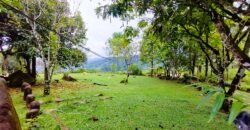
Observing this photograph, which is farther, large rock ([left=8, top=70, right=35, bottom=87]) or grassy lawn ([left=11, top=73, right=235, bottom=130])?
large rock ([left=8, top=70, right=35, bottom=87])

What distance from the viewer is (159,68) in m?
21.4

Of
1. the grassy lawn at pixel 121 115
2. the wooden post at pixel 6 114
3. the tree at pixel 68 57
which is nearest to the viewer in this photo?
the wooden post at pixel 6 114

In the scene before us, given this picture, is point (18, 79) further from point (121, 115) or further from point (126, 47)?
point (126, 47)

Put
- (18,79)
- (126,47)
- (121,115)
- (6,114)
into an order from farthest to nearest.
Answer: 1. (126,47)
2. (18,79)
3. (121,115)
4. (6,114)

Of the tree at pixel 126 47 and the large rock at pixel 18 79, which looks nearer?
the tree at pixel 126 47

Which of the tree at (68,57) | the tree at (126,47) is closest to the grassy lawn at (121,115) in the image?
the tree at (126,47)

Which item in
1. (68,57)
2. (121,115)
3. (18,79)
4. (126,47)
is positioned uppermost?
(126,47)

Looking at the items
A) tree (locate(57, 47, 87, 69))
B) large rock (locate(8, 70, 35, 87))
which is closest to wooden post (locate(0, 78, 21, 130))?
tree (locate(57, 47, 87, 69))

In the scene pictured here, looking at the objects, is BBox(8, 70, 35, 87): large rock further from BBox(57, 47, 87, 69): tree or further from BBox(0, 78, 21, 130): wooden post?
BBox(0, 78, 21, 130): wooden post

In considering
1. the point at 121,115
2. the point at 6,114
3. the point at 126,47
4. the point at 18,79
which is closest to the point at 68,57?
the point at 18,79

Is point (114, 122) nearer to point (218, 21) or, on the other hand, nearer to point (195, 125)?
point (195, 125)

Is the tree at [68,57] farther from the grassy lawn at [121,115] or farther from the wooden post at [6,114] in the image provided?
the wooden post at [6,114]

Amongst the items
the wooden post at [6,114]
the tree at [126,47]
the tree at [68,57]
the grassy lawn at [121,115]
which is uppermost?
the tree at [126,47]

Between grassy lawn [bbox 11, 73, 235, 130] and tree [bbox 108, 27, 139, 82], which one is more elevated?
tree [bbox 108, 27, 139, 82]
